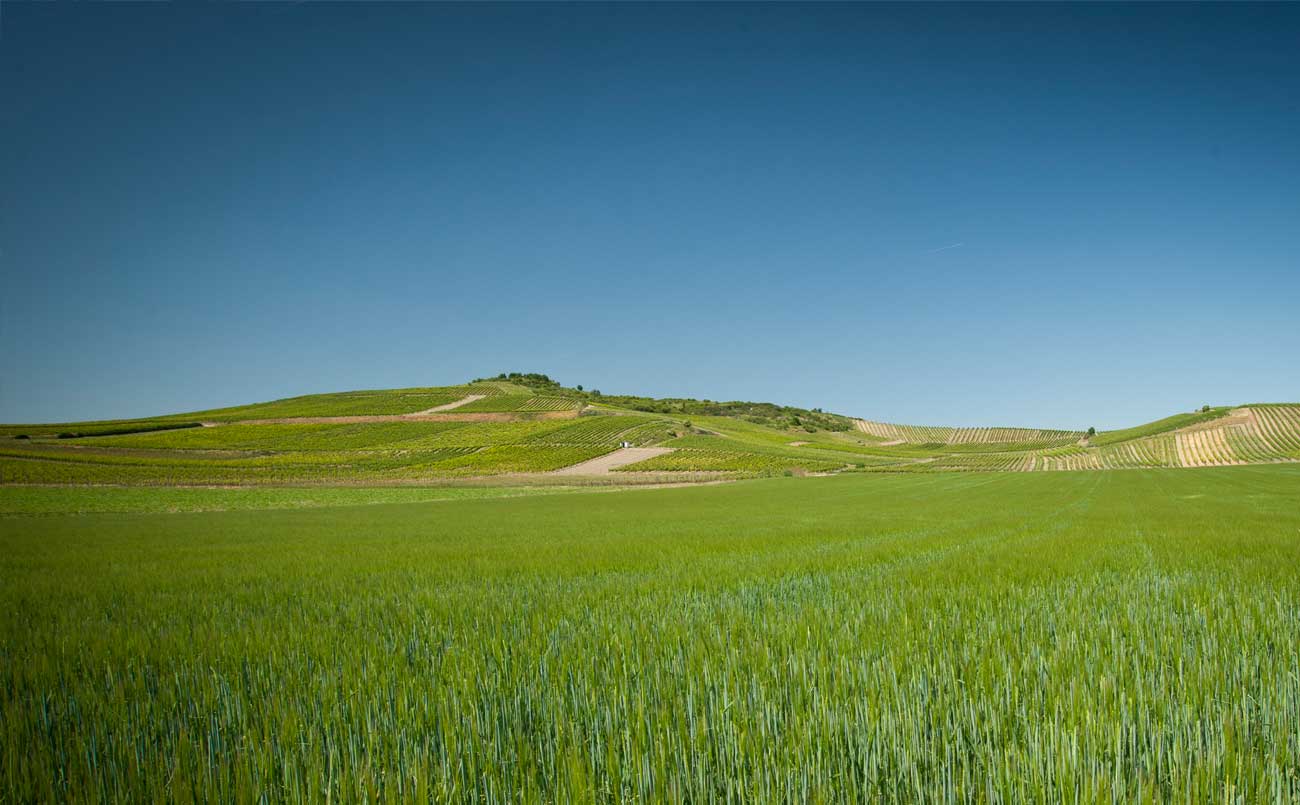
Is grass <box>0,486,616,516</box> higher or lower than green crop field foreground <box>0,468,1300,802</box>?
lower

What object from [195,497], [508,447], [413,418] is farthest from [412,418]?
[195,497]

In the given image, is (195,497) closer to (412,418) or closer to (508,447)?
(508,447)

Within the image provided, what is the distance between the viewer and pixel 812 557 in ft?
39.6

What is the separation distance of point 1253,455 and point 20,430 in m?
184

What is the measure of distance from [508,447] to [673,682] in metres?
95.3

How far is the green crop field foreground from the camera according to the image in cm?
273

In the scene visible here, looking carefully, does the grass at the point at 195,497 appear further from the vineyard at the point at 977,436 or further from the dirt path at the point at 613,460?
the vineyard at the point at 977,436

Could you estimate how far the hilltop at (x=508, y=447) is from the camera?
7281 cm

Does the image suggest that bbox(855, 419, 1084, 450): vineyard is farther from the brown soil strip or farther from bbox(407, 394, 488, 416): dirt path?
bbox(407, 394, 488, 416): dirt path

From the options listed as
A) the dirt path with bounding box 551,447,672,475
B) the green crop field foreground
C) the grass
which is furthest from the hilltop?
the green crop field foreground

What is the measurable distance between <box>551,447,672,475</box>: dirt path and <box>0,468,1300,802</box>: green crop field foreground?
71.0 meters

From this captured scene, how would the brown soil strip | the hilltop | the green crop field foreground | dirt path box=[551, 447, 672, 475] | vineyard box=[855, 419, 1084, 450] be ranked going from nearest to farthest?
the green crop field foreground, the hilltop, dirt path box=[551, 447, 672, 475], the brown soil strip, vineyard box=[855, 419, 1084, 450]

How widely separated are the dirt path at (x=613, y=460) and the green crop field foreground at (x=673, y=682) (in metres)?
71.0

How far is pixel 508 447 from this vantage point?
96500mm
